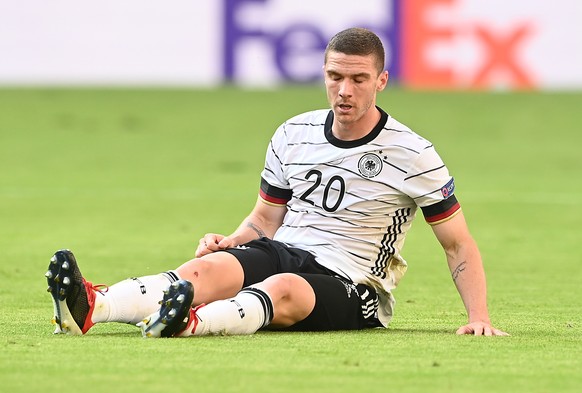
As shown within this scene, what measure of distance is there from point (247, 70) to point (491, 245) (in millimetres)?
10657

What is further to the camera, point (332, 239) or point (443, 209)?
point (332, 239)

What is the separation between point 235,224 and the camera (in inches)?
421

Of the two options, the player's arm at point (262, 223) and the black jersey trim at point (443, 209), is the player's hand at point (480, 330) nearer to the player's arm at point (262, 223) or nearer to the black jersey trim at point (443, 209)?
the black jersey trim at point (443, 209)

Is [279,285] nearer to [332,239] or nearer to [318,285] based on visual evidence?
[318,285]

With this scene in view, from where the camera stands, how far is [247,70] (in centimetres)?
2011

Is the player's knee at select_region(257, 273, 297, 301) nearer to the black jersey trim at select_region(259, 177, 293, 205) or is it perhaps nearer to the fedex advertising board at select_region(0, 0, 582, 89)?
the black jersey trim at select_region(259, 177, 293, 205)

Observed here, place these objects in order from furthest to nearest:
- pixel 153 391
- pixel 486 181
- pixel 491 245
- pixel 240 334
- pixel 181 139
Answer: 1. pixel 181 139
2. pixel 486 181
3. pixel 491 245
4. pixel 240 334
5. pixel 153 391

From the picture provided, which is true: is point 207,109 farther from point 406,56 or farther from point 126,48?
point 406,56

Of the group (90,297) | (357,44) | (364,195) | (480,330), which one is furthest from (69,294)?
(480,330)

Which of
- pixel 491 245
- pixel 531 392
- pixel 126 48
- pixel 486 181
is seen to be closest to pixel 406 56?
pixel 126 48

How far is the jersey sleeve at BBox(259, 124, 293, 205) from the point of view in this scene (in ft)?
20.0

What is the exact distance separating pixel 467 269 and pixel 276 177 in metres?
0.97

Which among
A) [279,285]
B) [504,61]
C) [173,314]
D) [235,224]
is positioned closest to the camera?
[173,314]

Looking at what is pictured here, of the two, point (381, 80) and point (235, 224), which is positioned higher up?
point (381, 80)
